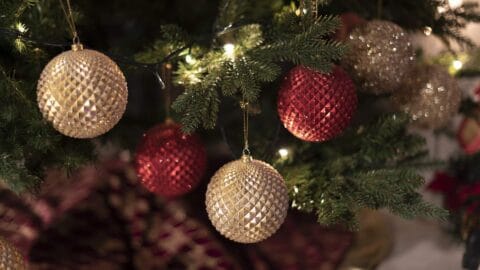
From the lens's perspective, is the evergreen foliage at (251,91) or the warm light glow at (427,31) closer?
the evergreen foliage at (251,91)

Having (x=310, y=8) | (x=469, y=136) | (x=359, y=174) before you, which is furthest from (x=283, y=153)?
(x=469, y=136)

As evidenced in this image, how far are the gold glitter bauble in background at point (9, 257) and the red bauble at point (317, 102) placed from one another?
32 cm

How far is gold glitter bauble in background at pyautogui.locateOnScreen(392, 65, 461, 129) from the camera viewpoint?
721 mm

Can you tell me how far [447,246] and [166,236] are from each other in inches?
22.0

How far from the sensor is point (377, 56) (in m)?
0.64

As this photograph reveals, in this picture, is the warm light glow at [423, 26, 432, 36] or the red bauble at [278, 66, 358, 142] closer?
the red bauble at [278, 66, 358, 142]

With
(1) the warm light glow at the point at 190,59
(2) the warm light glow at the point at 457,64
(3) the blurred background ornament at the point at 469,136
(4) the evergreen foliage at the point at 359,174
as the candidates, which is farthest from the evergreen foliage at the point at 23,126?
(3) the blurred background ornament at the point at 469,136

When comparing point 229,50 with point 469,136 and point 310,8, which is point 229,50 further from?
point 469,136

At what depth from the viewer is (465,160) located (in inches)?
40.4

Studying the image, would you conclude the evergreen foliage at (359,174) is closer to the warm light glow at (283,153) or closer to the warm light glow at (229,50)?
the warm light glow at (283,153)

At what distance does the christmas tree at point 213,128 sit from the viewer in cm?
55

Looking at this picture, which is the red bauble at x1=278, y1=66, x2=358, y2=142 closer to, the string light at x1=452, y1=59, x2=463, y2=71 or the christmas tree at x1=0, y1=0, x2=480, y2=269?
the christmas tree at x1=0, y1=0, x2=480, y2=269

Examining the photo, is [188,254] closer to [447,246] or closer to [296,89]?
[296,89]

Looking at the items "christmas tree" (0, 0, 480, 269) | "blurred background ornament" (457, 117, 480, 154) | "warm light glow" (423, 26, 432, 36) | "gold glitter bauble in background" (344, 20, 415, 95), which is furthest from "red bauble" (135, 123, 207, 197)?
"blurred background ornament" (457, 117, 480, 154)
